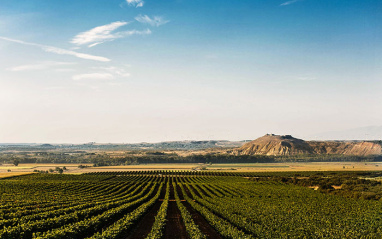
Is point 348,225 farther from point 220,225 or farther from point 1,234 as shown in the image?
point 1,234

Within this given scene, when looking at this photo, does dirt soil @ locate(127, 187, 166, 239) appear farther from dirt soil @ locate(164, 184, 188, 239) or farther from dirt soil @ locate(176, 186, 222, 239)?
dirt soil @ locate(176, 186, 222, 239)

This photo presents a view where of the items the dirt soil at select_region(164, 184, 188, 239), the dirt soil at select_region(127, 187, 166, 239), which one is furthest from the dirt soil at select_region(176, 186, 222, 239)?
the dirt soil at select_region(127, 187, 166, 239)

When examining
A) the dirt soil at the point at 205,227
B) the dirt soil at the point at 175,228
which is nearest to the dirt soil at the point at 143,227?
the dirt soil at the point at 175,228

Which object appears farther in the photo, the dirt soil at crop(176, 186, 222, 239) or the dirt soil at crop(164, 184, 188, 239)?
the dirt soil at crop(176, 186, 222, 239)

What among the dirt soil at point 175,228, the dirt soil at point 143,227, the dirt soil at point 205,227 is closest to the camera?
the dirt soil at point 175,228

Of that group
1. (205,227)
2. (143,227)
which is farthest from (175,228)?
(143,227)

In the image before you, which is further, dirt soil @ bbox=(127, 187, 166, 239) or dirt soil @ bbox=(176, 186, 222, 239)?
dirt soil @ bbox=(176, 186, 222, 239)

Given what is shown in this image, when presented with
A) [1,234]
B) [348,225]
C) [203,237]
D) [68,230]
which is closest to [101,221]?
[68,230]

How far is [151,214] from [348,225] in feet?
91.0

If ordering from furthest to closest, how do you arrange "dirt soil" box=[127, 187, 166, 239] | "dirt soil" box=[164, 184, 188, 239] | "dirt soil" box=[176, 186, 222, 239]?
"dirt soil" box=[176, 186, 222, 239] < "dirt soil" box=[127, 187, 166, 239] < "dirt soil" box=[164, 184, 188, 239]

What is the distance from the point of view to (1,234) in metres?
23.4

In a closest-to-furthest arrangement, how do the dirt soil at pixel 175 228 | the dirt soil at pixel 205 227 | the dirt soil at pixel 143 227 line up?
the dirt soil at pixel 175 228
the dirt soil at pixel 143 227
the dirt soil at pixel 205 227

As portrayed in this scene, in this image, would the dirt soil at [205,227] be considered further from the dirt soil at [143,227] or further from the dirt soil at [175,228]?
the dirt soil at [143,227]

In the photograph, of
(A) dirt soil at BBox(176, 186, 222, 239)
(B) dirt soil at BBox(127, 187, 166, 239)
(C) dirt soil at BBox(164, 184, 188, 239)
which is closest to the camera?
(C) dirt soil at BBox(164, 184, 188, 239)
